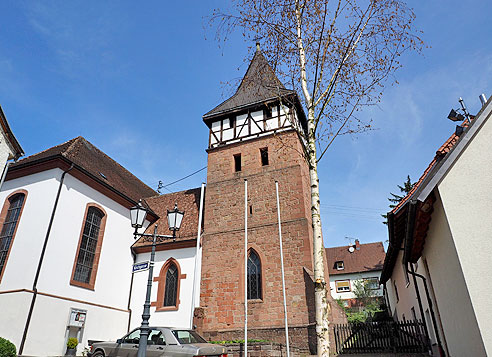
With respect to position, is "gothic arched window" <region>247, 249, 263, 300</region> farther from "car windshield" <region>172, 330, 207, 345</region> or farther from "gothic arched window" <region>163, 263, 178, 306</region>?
A: "car windshield" <region>172, 330, 207, 345</region>

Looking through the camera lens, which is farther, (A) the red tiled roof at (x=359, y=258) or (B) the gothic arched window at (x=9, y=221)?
(A) the red tiled roof at (x=359, y=258)

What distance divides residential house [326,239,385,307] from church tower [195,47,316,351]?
25.2m

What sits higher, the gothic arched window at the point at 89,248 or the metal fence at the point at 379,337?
the gothic arched window at the point at 89,248

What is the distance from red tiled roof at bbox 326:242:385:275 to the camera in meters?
38.8

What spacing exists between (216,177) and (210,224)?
266 centimetres

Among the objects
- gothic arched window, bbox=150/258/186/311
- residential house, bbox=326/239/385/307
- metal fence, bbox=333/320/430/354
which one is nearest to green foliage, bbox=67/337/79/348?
gothic arched window, bbox=150/258/186/311

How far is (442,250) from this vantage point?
22.7 feet

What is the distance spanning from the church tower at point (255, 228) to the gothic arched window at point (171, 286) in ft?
5.07

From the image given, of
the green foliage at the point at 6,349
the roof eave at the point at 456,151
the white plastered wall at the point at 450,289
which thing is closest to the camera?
the white plastered wall at the point at 450,289

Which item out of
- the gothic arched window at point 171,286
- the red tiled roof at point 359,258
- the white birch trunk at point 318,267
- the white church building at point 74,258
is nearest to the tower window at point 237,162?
the white church building at point 74,258

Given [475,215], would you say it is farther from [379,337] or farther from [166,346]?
[379,337]

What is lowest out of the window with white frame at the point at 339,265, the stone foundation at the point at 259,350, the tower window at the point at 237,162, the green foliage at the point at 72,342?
the stone foundation at the point at 259,350

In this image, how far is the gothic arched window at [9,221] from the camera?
1356 cm

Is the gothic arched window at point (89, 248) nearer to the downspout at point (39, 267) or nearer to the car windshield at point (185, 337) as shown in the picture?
the downspout at point (39, 267)
